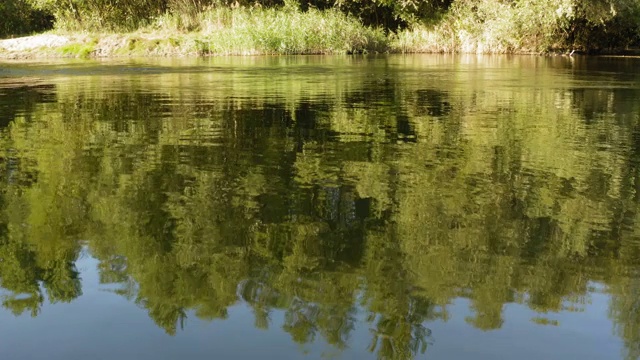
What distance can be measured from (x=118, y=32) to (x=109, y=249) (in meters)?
33.3

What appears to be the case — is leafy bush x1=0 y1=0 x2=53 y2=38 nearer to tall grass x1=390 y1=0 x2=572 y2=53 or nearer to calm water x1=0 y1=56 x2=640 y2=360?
tall grass x1=390 y1=0 x2=572 y2=53

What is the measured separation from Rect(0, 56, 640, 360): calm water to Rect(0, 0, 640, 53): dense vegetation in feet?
68.5

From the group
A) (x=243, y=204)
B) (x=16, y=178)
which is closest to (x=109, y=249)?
(x=243, y=204)

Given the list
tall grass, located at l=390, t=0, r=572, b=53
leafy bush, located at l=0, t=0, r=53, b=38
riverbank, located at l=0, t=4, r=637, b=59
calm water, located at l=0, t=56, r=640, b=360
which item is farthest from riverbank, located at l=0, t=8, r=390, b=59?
calm water, located at l=0, t=56, r=640, b=360

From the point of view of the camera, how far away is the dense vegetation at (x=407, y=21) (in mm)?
28391

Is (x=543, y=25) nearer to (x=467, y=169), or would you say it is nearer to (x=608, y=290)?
(x=467, y=169)

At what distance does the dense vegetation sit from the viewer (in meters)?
28.4

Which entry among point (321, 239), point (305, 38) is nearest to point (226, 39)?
point (305, 38)

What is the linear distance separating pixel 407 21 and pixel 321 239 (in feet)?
101

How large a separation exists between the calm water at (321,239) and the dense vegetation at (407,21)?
2088 centimetres

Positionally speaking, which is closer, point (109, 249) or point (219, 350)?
point (219, 350)

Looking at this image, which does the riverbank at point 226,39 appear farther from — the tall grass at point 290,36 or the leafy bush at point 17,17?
the leafy bush at point 17,17

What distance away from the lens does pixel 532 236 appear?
415cm

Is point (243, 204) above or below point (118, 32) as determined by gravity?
below
